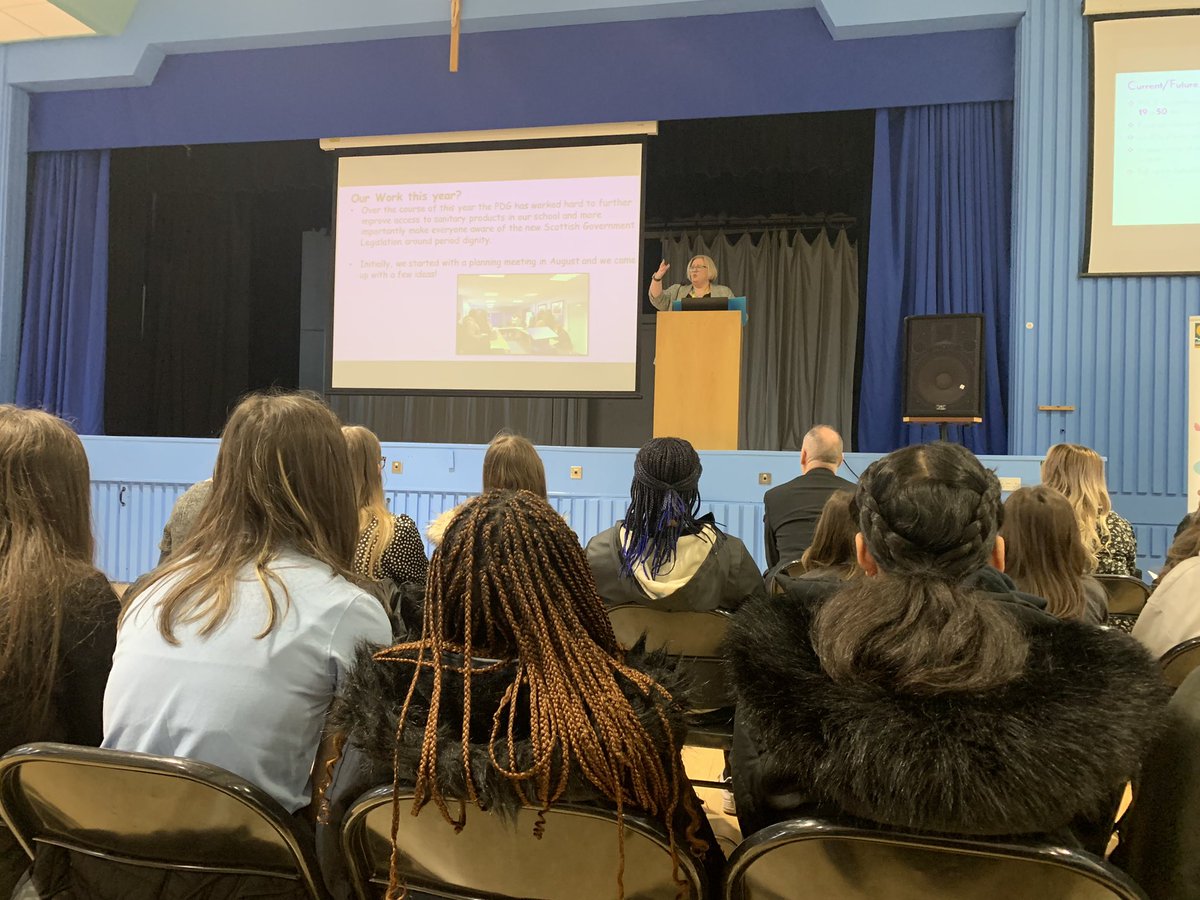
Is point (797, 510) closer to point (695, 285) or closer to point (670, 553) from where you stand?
point (670, 553)

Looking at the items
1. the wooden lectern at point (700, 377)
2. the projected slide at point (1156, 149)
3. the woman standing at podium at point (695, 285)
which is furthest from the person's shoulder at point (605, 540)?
the projected slide at point (1156, 149)

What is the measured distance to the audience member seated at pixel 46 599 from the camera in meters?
1.15

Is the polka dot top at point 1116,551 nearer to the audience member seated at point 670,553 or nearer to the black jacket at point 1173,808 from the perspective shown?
the audience member seated at point 670,553

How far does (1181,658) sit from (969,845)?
983 mm

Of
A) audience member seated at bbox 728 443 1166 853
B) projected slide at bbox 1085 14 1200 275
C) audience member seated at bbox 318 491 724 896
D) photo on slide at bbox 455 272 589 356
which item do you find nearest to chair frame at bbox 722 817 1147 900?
audience member seated at bbox 728 443 1166 853

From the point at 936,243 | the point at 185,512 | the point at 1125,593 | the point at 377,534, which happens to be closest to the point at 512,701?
the point at 377,534

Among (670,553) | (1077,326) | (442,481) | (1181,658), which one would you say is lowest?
(1181,658)

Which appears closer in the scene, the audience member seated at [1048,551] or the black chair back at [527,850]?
the black chair back at [527,850]


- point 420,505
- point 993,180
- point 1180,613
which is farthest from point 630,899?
point 993,180

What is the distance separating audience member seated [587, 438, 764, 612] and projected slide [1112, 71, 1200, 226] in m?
3.80

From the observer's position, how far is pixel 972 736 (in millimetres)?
769

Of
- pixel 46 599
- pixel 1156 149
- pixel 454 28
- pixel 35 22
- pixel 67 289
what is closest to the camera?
pixel 46 599

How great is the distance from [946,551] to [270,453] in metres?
0.92

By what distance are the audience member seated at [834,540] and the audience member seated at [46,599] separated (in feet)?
4.42
